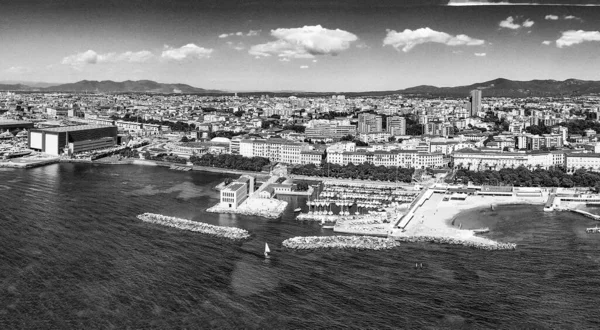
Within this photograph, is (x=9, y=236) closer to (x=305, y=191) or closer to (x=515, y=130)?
(x=305, y=191)

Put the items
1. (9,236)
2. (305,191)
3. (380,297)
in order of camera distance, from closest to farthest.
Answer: (380,297)
(9,236)
(305,191)

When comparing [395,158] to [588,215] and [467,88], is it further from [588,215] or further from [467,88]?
[467,88]

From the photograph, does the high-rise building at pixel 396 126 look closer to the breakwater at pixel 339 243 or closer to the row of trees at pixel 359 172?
the row of trees at pixel 359 172

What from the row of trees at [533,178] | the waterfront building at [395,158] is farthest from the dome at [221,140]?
the row of trees at [533,178]

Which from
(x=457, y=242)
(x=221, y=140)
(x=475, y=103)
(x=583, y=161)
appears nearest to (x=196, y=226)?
(x=457, y=242)

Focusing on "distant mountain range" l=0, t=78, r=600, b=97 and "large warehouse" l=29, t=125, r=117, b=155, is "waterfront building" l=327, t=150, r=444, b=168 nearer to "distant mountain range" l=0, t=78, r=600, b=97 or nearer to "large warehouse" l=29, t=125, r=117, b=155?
"large warehouse" l=29, t=125, r=117, b=155

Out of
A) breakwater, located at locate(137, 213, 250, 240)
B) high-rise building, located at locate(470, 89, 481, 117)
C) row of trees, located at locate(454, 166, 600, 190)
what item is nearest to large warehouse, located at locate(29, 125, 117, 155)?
breakwater, located at locate(137, 213, 250, 240)

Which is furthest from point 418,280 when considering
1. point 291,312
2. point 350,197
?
point 350,197
